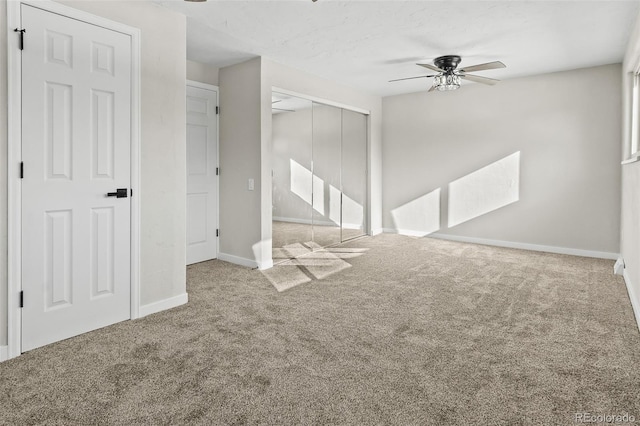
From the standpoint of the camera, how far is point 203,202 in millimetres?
4930

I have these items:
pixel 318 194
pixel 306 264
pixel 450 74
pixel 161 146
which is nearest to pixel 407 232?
pixel 318 194

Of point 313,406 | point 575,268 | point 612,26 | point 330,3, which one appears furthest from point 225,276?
point 612,26

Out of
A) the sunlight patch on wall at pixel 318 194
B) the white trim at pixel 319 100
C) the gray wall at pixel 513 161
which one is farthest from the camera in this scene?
the sunlight patch on wall at pixel 318 194

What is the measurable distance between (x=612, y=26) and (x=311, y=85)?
3378 mm

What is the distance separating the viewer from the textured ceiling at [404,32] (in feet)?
10.6

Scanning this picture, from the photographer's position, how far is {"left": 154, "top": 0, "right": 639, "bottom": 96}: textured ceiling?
3.22 metres

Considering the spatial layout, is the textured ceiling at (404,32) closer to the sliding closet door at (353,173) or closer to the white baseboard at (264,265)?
the sliding closet door at (353,173)

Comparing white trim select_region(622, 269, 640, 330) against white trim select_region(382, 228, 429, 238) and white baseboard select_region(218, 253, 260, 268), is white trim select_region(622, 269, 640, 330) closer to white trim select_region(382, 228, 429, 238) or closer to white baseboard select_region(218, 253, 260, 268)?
white trim select_region(382, 228, 429, 238)

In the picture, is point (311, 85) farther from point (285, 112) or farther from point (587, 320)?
point (587, 320)

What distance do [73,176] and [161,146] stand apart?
73 centimetres

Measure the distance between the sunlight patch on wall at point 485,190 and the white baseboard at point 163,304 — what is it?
15.2ft

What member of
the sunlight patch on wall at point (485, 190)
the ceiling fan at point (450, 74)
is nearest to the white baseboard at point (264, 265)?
the ceiling fan at point (450, 74)

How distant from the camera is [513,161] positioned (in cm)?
570

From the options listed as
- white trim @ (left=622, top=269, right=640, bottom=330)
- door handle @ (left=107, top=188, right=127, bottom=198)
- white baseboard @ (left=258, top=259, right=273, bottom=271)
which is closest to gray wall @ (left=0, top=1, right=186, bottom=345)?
A: door handle @ (left=107, top=188, right=127, bottom=198)
